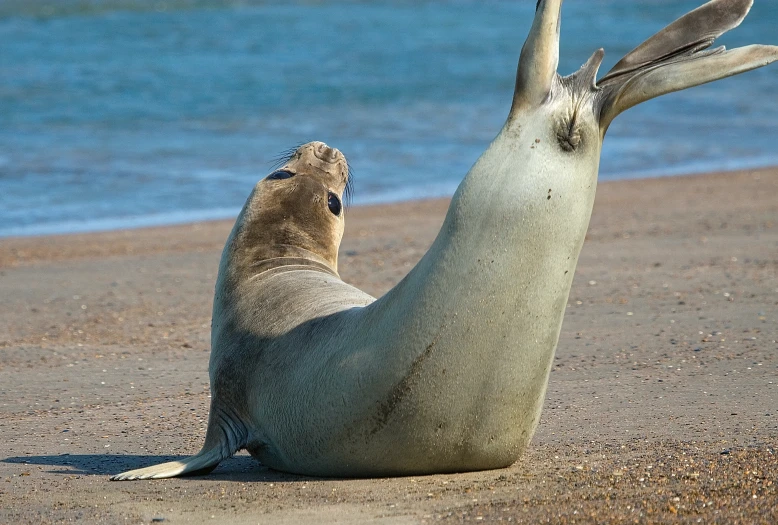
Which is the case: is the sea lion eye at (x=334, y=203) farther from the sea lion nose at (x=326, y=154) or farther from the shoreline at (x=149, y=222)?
the shoreline at (x=149, y=222)

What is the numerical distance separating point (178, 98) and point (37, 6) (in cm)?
1915

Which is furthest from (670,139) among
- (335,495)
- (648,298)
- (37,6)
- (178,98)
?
(37,6)

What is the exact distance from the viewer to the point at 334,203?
5621mm

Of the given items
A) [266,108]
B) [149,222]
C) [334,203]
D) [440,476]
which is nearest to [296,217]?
[334,203]

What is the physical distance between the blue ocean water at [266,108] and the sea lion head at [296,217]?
266 inches

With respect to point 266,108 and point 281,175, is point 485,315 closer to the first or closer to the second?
point 281,175

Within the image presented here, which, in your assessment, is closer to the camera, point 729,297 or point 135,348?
point 135,348

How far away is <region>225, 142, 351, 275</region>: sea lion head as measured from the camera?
5339mm

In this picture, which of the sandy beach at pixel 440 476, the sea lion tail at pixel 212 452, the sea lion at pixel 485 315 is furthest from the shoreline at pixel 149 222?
the sea lion at pixel 485 315

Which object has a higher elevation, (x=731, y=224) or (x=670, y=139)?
(x=670, y=139)

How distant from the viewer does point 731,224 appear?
1055cm

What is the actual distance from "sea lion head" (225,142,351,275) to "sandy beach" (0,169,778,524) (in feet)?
2.66

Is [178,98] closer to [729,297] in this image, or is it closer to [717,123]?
[717,123]

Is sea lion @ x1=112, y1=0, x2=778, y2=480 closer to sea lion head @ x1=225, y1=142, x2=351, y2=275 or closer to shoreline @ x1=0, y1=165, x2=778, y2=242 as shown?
sea lion head @ x1=225, y1=142, x2=351, y2=275
